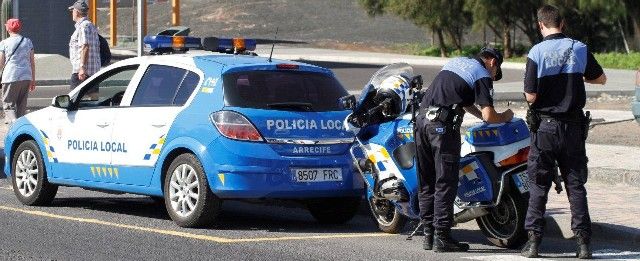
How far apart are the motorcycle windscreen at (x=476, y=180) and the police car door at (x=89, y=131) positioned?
10.2 ft

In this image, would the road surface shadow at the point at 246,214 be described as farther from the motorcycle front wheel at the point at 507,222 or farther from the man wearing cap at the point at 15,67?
the man wearing cap at the point at 15,67

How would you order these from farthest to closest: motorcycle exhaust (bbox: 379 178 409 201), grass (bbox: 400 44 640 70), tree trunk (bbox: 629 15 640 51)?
tree trunk (bbox: 629 15 640 51), grass (bbox: 400 44 640 70), motorcycle exhaust (bbox: 379 178 409 201)

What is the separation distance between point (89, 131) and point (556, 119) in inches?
175

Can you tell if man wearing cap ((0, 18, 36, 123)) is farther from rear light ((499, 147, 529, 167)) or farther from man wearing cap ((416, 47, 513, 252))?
rear light ((499, 147, 529, 167))

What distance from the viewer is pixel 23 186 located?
41.1 ft

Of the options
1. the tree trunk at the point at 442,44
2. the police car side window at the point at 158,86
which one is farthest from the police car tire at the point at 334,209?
the tree trunk at the point at 442,44

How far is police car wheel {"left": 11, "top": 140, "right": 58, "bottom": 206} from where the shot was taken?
1237 cm

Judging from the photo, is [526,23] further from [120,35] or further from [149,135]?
[149,135]

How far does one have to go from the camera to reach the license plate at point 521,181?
32.1ft

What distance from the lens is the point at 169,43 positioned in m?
12.2

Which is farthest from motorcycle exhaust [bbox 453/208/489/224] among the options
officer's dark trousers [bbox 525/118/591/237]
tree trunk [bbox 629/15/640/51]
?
tree trunk [bbox 629/15/640/51]

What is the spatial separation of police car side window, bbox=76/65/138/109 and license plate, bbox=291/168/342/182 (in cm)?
202

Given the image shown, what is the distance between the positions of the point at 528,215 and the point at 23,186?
514cm

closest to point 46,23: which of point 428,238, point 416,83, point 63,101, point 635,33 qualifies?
point 635,33
